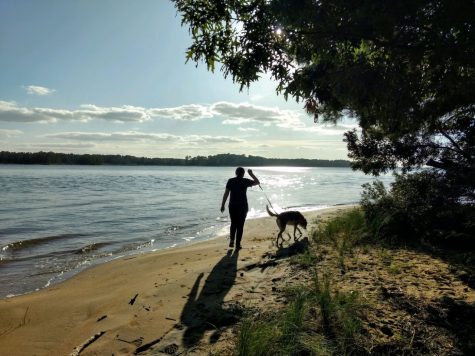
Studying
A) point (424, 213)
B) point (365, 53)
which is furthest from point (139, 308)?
point (424, 213)

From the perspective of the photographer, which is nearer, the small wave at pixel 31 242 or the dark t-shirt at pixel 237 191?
the dark t-shirt at pixel 237 191

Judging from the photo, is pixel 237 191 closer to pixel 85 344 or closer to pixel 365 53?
pixel 365 53

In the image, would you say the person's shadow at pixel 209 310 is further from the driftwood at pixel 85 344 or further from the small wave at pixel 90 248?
the small wave at pixel 90 248

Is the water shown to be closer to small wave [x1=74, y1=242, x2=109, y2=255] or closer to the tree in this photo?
small wave [x1=74, y1=242, x2=109, y2=255]

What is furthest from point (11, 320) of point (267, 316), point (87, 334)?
point (267, 316)

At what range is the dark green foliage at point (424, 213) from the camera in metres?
6.01

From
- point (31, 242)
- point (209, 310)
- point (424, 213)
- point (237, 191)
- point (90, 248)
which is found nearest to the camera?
point (209, 310)

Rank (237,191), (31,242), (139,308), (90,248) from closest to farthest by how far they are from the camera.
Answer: (139,308), (237,191), (90,248), (31,242)

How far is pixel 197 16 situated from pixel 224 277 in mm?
4018

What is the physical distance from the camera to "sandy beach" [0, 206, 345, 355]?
420 centimetres

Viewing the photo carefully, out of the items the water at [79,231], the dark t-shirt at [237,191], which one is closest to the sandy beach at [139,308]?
the dark t-shirt at [237,191]

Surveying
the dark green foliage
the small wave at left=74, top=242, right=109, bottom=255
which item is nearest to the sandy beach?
the dark green foliage

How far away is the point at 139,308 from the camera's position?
5301 mm

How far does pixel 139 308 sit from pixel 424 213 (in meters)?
5.33
